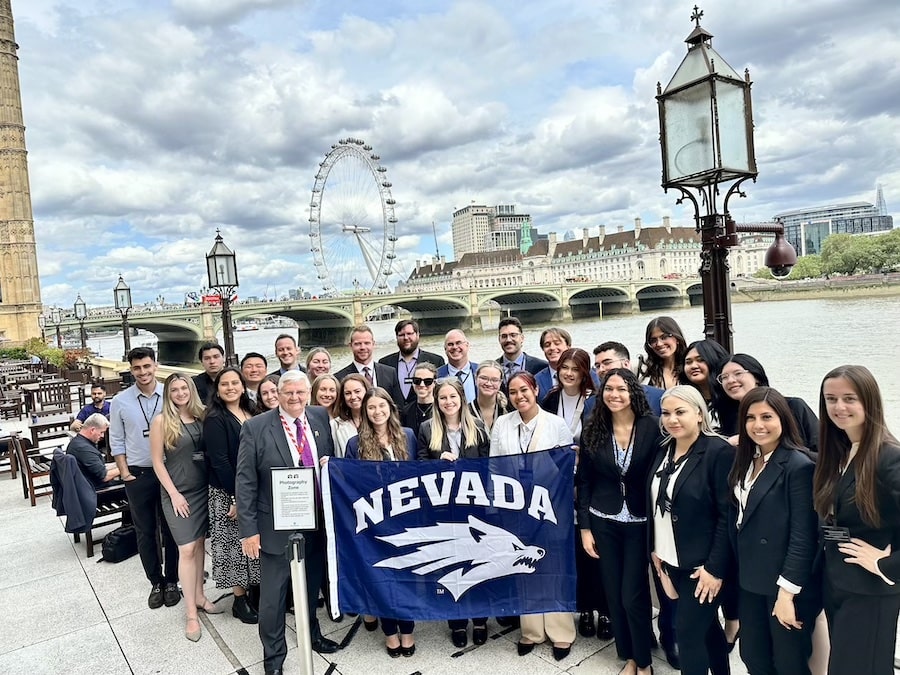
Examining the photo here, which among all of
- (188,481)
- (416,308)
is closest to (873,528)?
(188,481)

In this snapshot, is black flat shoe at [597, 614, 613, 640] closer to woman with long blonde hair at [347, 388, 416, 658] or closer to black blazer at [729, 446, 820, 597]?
woman with long blonde hair at [347, 388, 416, 658]

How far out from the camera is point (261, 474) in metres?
3.72

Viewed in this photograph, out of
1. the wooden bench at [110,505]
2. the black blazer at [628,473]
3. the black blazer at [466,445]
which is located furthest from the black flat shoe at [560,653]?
the wooden bench at [110,505]

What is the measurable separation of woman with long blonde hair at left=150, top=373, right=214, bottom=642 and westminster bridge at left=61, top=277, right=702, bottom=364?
39.9 m

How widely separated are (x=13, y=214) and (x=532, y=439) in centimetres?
4546

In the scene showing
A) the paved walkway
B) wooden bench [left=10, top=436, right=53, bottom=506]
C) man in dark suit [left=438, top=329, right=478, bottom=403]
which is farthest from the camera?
wooden bench [left=10, top=436, right=53, bottom=506]

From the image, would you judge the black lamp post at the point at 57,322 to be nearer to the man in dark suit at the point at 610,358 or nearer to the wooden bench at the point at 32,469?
the wooden bench at the point at 32,469

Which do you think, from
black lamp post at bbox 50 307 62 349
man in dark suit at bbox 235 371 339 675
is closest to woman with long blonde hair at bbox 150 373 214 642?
man in dark suit at bbox 235 371 339 675

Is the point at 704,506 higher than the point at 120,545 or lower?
higher

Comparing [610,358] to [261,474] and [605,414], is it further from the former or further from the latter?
[261,474]

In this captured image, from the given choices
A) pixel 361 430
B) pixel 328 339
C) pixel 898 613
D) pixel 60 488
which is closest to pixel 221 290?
pixel 60 488

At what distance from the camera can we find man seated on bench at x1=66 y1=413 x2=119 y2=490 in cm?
580

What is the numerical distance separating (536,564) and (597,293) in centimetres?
7449

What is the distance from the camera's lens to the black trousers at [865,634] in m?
2.41
